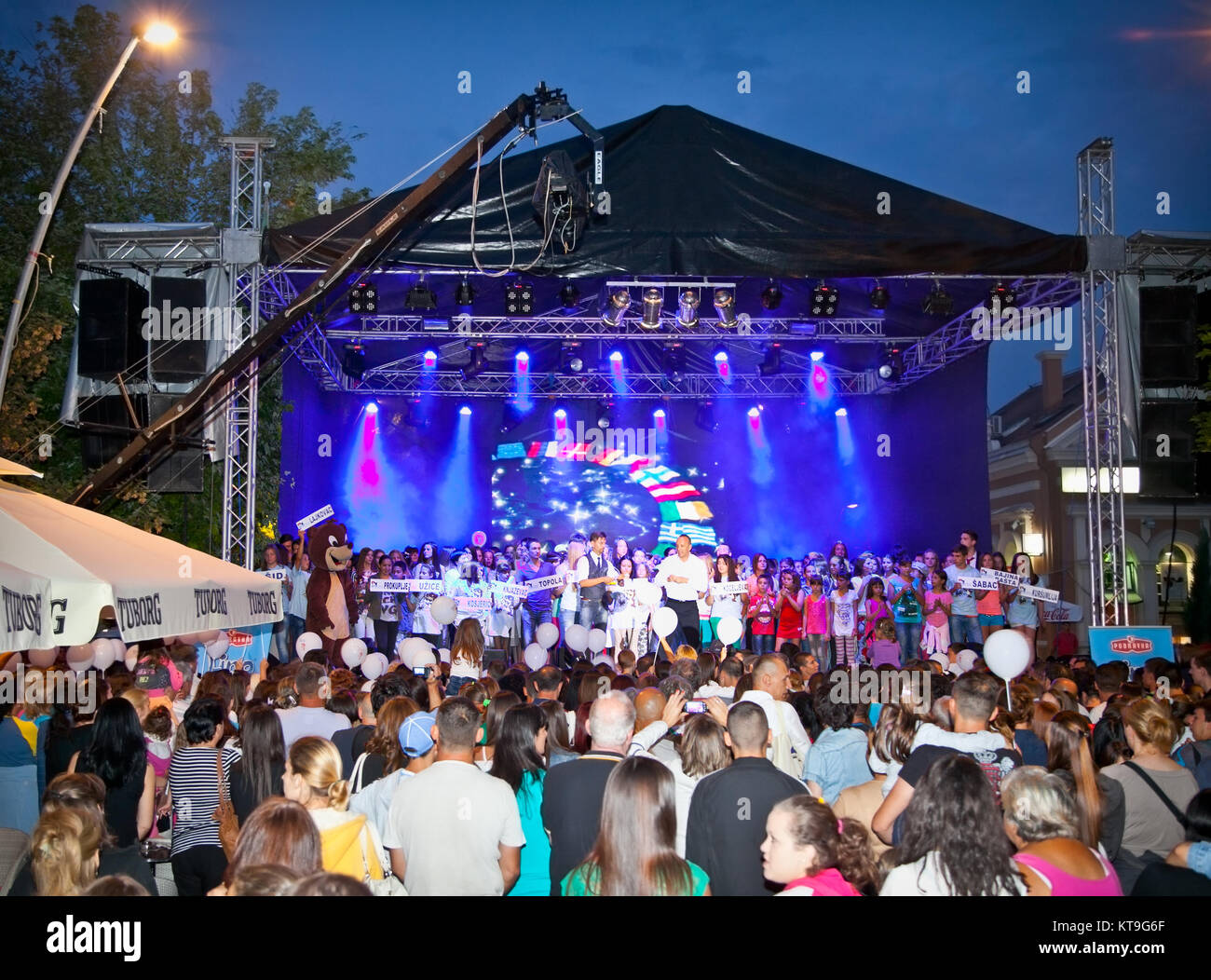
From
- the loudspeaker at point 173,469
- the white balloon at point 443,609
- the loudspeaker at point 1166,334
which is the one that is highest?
the loudspeaker at point 1166,334

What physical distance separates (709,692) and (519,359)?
13.9 meters

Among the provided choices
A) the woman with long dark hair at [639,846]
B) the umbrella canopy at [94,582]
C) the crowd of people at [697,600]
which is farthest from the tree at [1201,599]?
the woman with long dark hair at [639,846]

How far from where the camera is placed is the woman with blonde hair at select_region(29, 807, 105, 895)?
11.0ft

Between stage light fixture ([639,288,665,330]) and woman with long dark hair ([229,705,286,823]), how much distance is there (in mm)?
10427

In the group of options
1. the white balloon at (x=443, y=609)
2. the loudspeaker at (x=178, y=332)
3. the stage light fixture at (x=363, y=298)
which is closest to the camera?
the loudspeaker at (x=178, y=332)

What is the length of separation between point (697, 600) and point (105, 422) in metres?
8.10

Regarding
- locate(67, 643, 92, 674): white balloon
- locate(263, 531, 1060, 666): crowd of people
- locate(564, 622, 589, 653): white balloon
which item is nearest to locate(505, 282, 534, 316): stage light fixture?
locate(263, 531, 1060, 666): crowd of people

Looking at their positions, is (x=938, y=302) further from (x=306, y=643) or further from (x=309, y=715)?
(x=309, y=715)

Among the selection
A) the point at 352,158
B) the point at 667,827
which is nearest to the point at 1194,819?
the point at 667,827

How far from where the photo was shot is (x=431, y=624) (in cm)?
1536

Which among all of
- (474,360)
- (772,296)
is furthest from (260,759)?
(474,360)

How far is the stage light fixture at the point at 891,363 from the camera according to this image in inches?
736

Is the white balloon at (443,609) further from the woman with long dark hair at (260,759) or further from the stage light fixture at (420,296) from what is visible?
the woman with long dark hair at (260,759)

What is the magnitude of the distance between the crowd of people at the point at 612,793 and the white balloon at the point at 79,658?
1.67m
